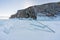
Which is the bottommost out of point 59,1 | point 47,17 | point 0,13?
Result: point 47,17

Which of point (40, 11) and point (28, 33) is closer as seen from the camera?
point (28, 33)

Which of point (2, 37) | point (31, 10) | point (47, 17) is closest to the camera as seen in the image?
point (2, 37)

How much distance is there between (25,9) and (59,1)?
82 centimetres

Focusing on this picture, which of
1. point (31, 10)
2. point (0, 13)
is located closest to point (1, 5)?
point (0, 13)

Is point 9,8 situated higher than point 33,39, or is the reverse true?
point 9,8

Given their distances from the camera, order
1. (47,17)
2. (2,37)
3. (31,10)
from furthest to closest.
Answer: (31,10), (47,17), (2,37)

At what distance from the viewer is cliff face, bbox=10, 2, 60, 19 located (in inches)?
89.0

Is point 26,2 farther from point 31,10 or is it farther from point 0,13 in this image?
point 0,13

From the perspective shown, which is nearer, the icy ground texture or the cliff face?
the icy ground texture

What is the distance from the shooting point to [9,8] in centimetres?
242

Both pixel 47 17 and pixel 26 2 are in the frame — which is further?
pixel 26 2

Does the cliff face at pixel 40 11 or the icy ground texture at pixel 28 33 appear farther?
the cliff face at pixel 40 11

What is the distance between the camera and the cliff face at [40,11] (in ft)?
7.41

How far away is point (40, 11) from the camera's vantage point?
2287 mm
